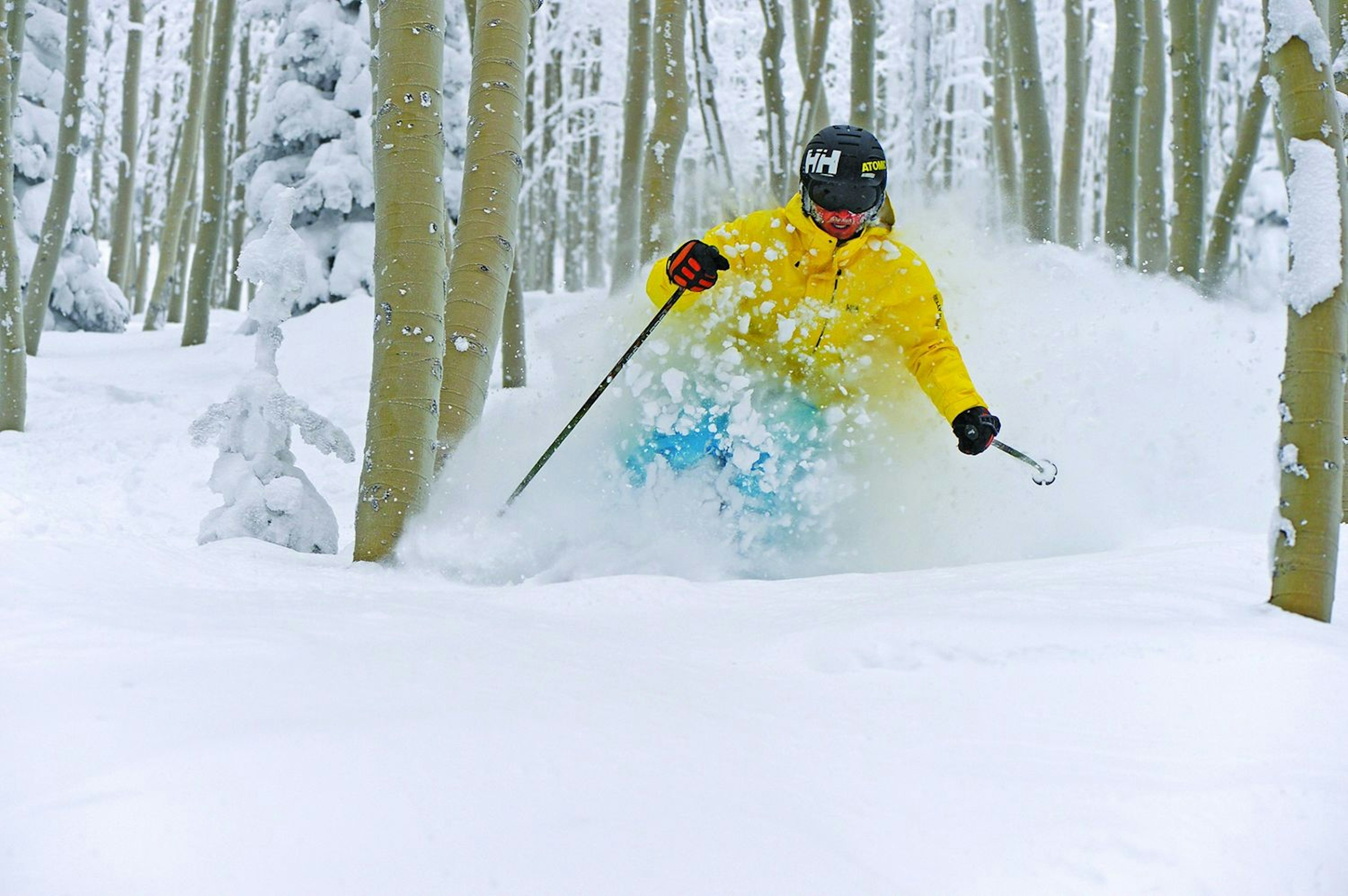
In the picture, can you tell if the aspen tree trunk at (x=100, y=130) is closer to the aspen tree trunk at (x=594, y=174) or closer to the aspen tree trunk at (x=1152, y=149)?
the aspen tree trunk at (x=594, y=174)

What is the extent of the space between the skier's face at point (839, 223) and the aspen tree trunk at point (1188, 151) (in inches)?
191

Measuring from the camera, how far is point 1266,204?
21844 millimetres

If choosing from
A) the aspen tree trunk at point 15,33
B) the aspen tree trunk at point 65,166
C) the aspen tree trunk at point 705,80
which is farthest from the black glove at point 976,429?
the aspen tree trunk at point 65,166

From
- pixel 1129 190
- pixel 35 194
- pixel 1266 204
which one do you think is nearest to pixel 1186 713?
pixel 1129 190

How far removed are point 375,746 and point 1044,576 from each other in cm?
238

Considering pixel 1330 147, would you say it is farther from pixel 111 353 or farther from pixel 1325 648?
pixel 111 353

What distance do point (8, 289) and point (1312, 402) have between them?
8194 mm

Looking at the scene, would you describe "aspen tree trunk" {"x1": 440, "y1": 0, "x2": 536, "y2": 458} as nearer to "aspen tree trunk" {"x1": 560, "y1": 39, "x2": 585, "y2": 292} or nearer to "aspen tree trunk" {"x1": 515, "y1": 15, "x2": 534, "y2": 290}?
"aspen tree trunk" {"x1": 515, "y1": 15, "x2": 534, "y2": 290}

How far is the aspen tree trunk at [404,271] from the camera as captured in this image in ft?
13.3

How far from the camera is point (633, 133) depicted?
10242 mm

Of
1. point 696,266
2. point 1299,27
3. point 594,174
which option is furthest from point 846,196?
point 594,174

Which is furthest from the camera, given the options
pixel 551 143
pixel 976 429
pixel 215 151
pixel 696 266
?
pixel 551 143

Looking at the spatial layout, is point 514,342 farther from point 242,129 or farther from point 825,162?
point 242,129

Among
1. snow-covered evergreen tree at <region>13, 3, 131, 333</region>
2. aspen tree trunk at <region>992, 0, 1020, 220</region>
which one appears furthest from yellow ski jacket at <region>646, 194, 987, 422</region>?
snow-covered evergreen tree at <region>13, 3, 131, 333</region>
